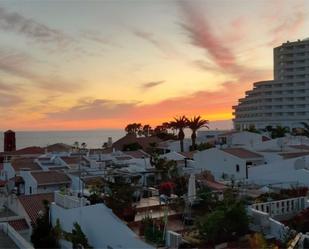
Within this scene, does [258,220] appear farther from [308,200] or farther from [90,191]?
[90,191]

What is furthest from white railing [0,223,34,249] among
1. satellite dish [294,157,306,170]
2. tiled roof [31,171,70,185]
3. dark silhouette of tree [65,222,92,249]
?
satellite dish [294,157,306,170]

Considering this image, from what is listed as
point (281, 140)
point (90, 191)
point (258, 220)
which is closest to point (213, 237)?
point (258, 220)

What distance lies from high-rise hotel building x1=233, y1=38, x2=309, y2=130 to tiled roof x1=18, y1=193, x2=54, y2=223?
9178cm

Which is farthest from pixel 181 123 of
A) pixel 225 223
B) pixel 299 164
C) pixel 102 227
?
pixel 225 223

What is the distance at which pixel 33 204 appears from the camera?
22.3m

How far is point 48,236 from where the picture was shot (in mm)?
15953

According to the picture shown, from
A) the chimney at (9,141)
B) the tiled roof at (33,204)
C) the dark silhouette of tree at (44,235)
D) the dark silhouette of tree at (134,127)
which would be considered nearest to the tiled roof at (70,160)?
the tiled roof at (33,204)

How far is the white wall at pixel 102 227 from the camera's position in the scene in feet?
42.2

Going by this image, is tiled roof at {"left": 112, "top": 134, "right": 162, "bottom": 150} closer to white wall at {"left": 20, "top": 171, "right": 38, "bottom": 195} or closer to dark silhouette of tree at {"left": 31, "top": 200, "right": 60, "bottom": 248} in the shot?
white wall at {"left": 20, "top": 171, "right": 38, "bottom": 195}

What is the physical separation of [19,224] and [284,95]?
97.5 m

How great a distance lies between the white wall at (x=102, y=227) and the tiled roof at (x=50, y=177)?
1617 centimetres

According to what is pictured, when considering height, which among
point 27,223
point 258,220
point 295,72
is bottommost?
point 27,223

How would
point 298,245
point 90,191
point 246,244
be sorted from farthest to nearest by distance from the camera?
point 90,191 → point 246,244 → point 298,245

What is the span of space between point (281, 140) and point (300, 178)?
2060 centimetres
